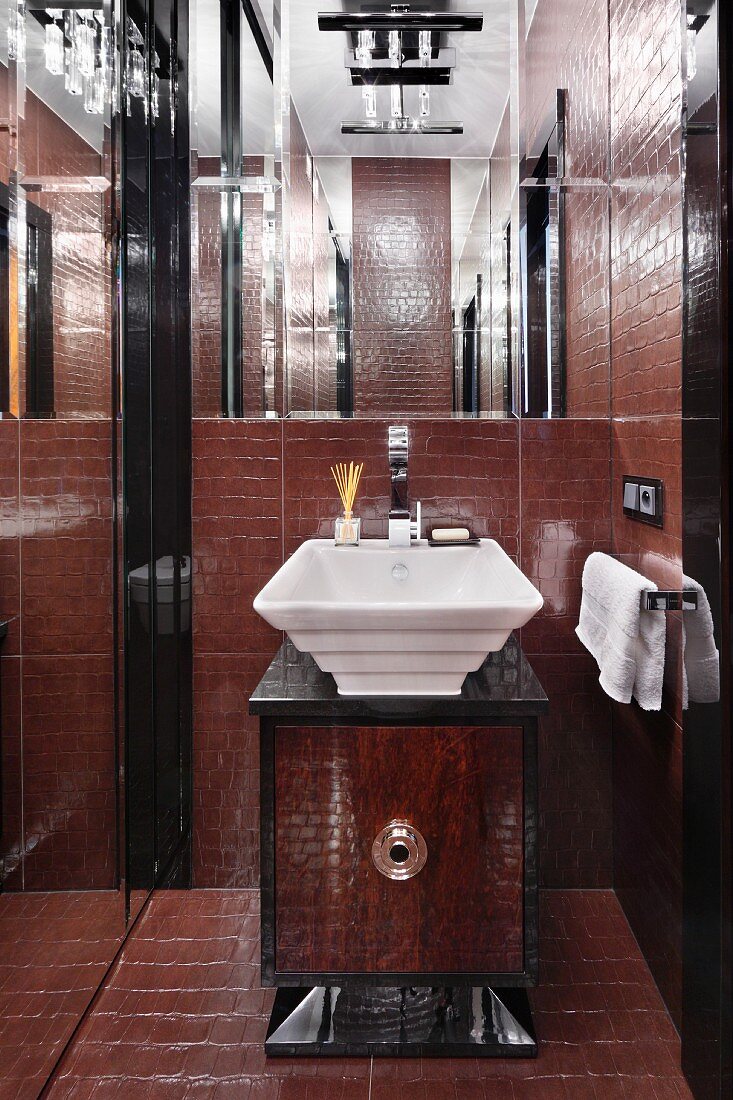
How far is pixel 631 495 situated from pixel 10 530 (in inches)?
53.5

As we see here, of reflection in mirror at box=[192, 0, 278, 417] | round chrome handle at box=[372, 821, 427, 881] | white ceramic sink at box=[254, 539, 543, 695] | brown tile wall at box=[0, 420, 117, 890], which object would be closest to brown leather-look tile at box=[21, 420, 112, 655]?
brown tile wall at box=[0, 420, 117, 890]

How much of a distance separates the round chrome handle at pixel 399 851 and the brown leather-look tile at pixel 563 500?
34.1 inches

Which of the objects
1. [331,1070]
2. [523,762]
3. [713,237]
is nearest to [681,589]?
[523,762]

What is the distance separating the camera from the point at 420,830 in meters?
1.52

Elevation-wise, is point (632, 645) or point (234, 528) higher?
point (234, 528)

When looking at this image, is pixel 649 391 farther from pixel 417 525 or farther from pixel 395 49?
pixel 395 49

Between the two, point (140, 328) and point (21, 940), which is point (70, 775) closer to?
point (21, 940)

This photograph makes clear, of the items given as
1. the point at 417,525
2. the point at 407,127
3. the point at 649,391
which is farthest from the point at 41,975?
the point at 407,127

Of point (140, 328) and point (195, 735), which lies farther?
point (195, 735)

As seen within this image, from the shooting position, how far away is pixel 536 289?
84.2 inches

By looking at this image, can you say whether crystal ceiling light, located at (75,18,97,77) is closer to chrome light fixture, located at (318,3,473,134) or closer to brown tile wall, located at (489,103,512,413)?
chrome light fixture, located at (318,3,473,134)

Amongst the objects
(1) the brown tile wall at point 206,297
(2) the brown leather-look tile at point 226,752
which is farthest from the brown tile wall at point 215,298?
(2) the brown leather-look tile at point 226,752

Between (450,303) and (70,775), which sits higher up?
(450,303)

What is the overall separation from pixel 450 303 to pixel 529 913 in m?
1.47
